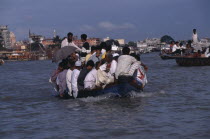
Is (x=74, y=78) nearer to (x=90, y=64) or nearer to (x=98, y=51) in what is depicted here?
(x=90, y=64)

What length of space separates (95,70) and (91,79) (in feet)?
0.98

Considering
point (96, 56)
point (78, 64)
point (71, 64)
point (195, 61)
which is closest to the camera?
point (71, 64)

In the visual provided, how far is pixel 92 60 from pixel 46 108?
2121mm

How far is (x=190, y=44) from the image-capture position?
3488 centimetres

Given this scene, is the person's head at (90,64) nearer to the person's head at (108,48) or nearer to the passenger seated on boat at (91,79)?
the passenger seated on boat at (91,79)

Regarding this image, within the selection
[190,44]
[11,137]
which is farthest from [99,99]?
[190,44]

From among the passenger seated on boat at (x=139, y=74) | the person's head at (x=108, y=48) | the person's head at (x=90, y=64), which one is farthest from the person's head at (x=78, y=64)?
the passenger seated on boat at (x=139, y=74)

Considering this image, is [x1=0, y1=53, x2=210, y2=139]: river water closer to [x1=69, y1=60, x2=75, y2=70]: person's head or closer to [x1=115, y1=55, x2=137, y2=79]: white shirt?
[x1=115, y1=55, x2=137, y2=79]: white shirt

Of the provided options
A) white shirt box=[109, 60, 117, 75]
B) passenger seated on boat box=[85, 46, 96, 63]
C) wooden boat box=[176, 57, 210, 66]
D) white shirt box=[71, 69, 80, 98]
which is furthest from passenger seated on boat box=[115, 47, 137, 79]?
wooden boat box=[176, 57, 210, 66]

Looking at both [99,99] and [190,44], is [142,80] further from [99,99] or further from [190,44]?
[190,44]

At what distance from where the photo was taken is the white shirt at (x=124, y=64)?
14.3 m

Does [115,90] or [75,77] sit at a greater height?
[75,77]

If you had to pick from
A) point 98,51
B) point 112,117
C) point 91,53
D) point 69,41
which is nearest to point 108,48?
point 98,51

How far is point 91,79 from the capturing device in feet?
48.3
